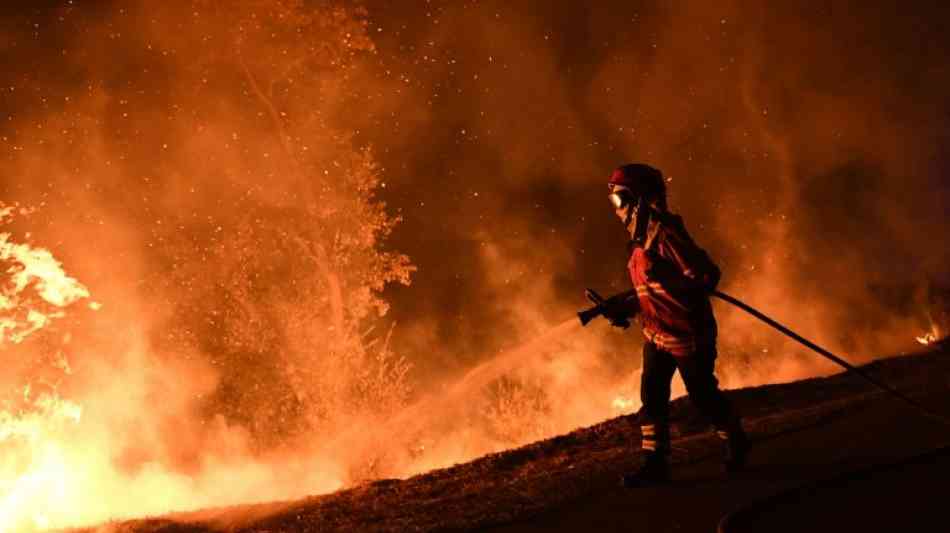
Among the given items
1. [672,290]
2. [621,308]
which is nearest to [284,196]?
Result: [621,308]

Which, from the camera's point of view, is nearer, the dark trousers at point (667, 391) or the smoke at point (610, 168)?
the dark trousers at point (667, 391)

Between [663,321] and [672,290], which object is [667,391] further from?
[672,290]

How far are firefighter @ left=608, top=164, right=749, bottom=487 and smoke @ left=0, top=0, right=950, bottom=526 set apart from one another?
9.67 meters

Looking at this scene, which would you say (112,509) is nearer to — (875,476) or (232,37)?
(232,37)

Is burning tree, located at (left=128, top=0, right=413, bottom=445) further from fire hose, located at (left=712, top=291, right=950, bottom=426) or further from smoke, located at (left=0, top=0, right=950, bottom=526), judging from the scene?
fire hose, located at (left=712, top=291, right=950, bottom=426)

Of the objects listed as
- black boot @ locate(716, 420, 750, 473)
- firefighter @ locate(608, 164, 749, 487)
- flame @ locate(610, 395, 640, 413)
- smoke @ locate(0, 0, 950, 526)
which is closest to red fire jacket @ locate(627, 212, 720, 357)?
firefighter @ locate(608, 164, 749, 487)

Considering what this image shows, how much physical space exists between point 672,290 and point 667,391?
0.63 metres

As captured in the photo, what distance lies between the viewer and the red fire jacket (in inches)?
Result: 161

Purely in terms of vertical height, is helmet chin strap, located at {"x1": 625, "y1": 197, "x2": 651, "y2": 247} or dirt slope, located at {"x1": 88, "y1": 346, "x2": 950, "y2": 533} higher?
helmet chin strap, located at {"x1": 625, "y1": 197, "x2": 651, "y2": 247}

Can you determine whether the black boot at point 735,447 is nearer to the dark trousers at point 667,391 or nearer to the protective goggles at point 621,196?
the dark trousers at point 667,391

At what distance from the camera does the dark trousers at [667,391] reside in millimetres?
4254

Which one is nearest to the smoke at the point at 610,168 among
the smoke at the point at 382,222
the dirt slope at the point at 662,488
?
the smoke at the point at 382,222

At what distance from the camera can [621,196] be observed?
14.2 ft

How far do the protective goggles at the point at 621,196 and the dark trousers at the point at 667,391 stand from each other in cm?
81
